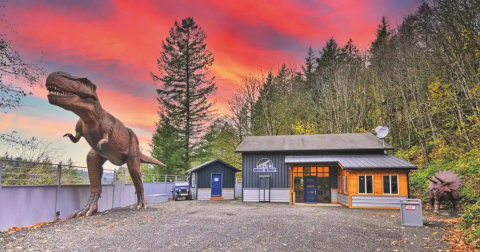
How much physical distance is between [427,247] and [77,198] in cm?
1023

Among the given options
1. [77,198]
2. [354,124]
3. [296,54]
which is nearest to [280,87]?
[296,54]

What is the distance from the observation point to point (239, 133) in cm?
2908

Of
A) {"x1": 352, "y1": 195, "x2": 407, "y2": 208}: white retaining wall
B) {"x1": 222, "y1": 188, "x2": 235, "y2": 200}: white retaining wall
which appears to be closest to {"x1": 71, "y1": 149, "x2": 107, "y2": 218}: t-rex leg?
{"x1": 222, "y1": 188, "x2": 235, "y2": 200}: white retaining wall

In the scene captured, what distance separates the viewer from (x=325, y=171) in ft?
55.1

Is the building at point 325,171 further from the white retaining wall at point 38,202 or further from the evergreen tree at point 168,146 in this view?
the evergreen tree at point 168,146

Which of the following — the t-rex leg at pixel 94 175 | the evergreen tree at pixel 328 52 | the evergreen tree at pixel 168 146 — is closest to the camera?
the t-rex leg at pixel 94 175

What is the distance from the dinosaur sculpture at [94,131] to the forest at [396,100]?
400 inches

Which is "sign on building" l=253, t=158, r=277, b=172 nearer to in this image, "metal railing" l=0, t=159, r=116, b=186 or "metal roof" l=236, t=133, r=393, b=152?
"metal roof" l=236, t=133, r=393, b=152

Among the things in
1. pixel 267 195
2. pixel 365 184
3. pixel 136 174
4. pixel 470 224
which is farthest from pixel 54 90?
pixel 365 184

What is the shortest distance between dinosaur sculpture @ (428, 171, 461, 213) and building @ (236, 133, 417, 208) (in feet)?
6.92

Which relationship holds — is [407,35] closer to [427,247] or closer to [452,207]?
[452,207]

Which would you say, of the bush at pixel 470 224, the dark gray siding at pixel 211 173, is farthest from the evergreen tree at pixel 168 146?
the bush at pixel 470 224

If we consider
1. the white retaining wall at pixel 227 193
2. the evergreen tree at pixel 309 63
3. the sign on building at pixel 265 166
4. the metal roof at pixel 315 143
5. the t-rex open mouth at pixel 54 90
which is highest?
the evergreen tree at pixel 309 63

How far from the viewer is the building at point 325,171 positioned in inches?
550
